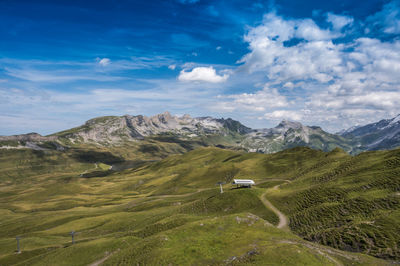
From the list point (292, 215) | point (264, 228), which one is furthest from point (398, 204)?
point (264, 228)

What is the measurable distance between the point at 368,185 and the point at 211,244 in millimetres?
68732

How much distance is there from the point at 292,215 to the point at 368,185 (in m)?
30.8

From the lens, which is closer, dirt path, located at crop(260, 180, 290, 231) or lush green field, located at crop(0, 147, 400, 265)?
lush green field, located at crop(0, 147, 400, 265)

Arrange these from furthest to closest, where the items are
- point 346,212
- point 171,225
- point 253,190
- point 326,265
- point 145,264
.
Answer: point 253,190 < point 171,225 < point 346,212 < point 145,264 < point 326,265

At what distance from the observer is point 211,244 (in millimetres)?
55625

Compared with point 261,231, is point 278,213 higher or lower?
lower

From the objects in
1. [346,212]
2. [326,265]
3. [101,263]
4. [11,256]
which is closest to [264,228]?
[326,265]

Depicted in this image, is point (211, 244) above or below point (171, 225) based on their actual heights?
above

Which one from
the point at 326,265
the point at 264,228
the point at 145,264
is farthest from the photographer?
the point at 264,228

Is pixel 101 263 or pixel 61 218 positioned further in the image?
pixel 61 218

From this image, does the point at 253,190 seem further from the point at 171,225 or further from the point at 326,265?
the point at 326,265

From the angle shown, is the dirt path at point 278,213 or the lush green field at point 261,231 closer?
the lush green field at point 261,231

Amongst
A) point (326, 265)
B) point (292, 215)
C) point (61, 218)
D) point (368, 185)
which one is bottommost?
point (61, 218)

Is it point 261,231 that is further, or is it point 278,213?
point 278,213
